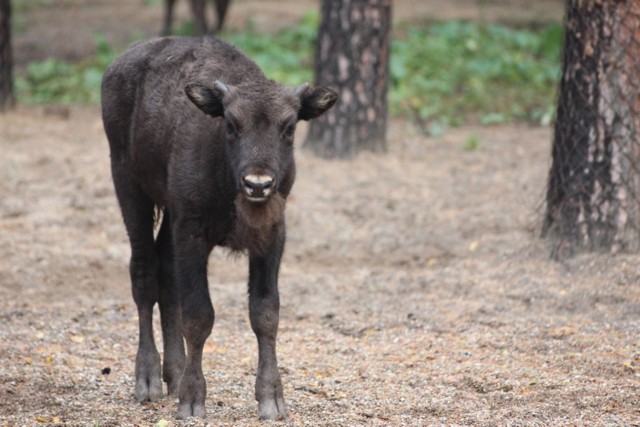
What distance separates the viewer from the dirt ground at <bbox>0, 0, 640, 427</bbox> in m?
5.75

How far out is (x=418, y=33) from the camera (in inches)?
730

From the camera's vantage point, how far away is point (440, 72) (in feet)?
52.1

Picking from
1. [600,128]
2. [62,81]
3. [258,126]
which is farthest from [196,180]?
[62,81]

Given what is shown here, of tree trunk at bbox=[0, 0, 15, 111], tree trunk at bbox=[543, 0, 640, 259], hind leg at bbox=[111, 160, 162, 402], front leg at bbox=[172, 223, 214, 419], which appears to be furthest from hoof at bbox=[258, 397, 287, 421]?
tree trunk at bbox=[0, 0, 15, 111]

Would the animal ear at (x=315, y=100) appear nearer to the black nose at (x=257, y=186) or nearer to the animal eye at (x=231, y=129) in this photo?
the animal eye at (x=231, y=129)

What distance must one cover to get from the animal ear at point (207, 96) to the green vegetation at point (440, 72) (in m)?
8.33

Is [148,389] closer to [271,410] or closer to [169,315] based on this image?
[169,315]

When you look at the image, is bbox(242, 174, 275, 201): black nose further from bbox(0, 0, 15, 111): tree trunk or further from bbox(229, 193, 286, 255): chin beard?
bbox(0, 0, 15, 111): tree trunk

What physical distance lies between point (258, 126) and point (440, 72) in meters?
11.0

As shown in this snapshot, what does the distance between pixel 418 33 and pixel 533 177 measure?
789 centimetres

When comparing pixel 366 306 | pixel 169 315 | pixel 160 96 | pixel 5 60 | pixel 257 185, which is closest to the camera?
pixel 257 185

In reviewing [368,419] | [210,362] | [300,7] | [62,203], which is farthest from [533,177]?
[300,7]

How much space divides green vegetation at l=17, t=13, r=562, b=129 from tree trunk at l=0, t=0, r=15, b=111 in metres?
1.00

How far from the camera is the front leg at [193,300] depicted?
17.9ft
